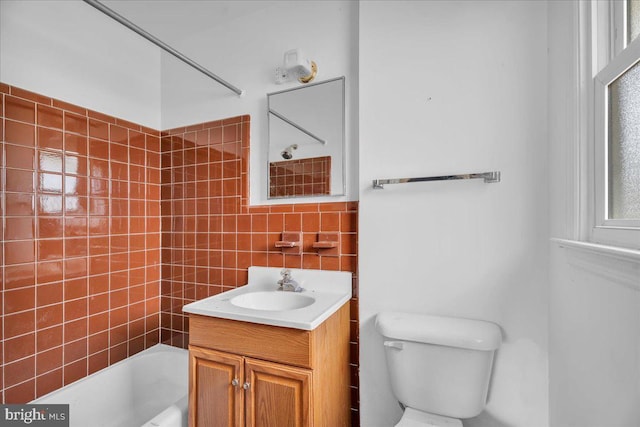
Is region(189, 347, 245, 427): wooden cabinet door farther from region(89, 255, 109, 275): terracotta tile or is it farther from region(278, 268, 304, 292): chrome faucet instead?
region(89, 255, 109, 275): terracotta tile

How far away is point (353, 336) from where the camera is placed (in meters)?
1.41

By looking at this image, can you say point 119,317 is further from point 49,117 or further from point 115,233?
point 49,117

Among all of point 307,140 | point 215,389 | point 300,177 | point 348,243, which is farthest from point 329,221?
point 215,389

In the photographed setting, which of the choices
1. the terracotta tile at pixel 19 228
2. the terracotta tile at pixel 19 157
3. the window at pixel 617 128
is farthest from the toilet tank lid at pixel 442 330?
the terracotta tile at pixel 19 157

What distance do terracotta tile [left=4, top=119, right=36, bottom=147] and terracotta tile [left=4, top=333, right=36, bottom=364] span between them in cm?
92

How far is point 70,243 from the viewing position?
1528 mm

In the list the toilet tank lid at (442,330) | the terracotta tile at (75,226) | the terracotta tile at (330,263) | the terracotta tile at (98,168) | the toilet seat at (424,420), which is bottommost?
the toilet seat at (424,420)

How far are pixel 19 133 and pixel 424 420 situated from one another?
2174 mm

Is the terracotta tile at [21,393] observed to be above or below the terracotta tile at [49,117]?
below

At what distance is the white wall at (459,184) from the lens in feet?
3.64

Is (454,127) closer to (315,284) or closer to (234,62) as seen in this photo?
(315,284)

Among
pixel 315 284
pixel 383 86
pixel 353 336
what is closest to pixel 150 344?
pixel 315 284

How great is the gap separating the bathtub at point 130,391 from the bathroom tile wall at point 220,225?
0.47ft

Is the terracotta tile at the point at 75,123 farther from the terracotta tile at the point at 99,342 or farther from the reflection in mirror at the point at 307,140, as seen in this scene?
the terracotta tile at the point at 99,342
